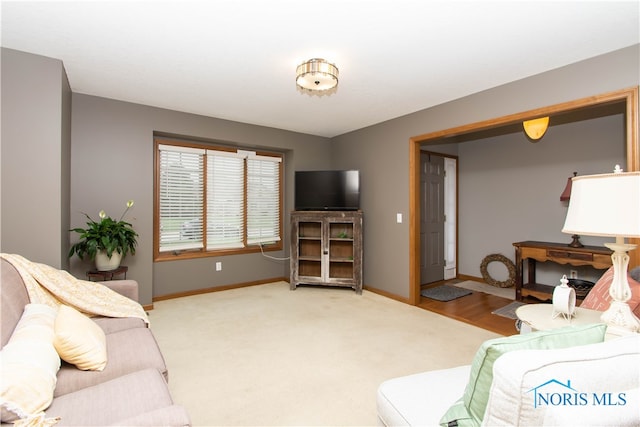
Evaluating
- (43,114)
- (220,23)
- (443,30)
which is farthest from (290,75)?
(43,114)

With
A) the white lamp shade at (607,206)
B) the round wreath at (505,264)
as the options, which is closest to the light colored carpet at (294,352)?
the white lamp shade at (607,206)

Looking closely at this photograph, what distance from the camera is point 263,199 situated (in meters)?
5.08

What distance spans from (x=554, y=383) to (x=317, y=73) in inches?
95.4

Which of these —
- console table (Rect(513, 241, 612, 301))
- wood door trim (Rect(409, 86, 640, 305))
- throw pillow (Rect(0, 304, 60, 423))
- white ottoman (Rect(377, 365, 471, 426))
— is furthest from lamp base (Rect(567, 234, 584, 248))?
throw pillow (Rect(0, 304, 60, 423))

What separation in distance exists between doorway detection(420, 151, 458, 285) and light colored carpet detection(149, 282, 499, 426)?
1.33 metres

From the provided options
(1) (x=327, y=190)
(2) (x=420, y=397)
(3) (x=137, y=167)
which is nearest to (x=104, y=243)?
(3) (x=137, y=167)

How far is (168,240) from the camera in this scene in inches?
167

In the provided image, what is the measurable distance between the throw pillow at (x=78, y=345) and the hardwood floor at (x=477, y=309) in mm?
3321

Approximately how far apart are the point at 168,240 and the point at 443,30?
395 centimetres

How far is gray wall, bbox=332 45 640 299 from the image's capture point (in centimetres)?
255

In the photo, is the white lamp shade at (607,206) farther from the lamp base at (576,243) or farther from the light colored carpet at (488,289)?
the light colored carpet at (488,289)

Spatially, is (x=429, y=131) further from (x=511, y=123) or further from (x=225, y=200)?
(x=225, y=200)

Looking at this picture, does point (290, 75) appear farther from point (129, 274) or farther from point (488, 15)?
point (129, 274)

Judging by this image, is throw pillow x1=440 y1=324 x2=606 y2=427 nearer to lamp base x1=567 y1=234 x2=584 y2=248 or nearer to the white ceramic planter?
the white ceramic planter
